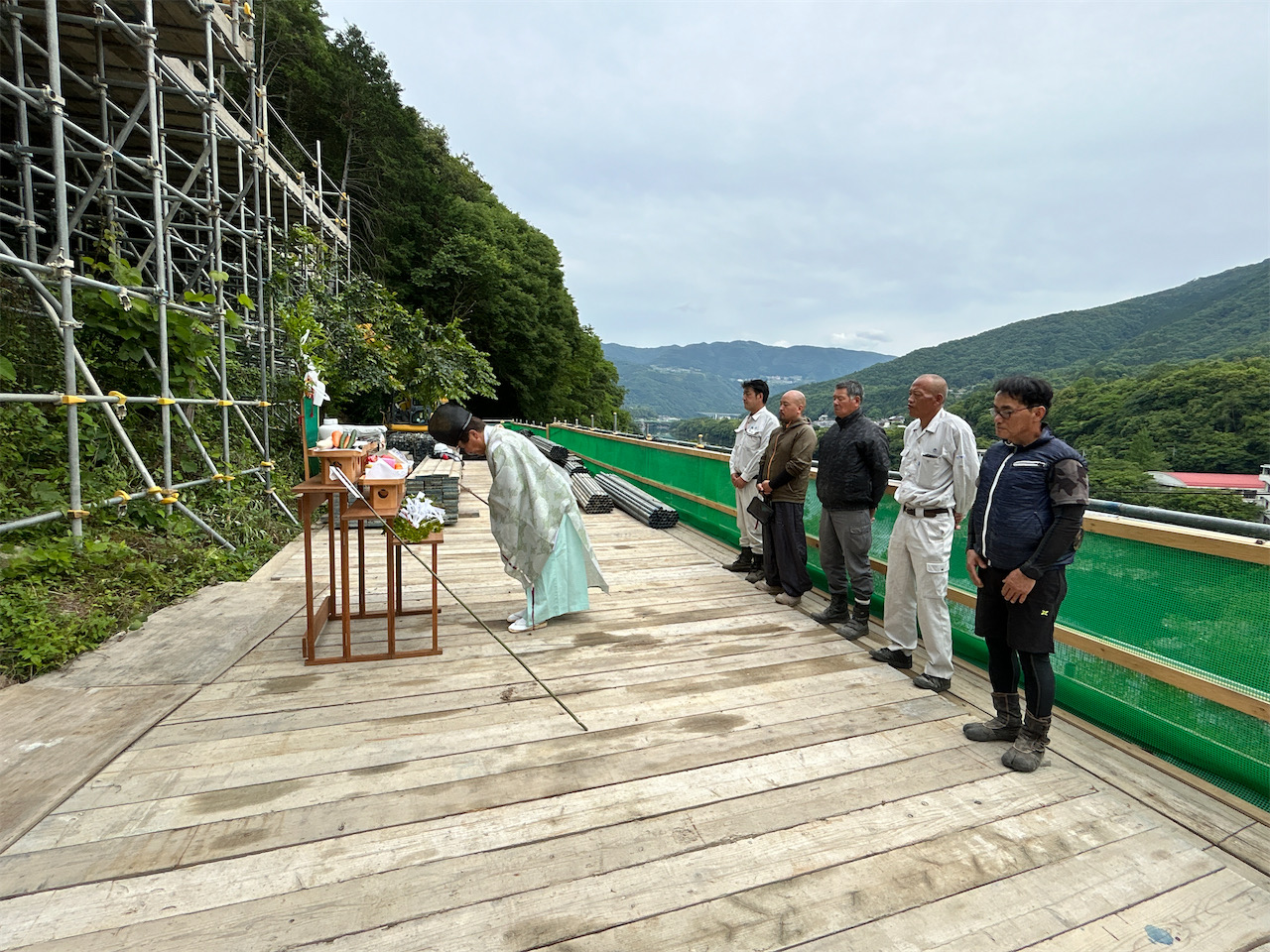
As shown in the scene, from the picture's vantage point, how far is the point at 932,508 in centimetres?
349

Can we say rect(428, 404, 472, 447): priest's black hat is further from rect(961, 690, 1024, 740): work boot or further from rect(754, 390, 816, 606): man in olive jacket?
rect(961, 690, 1024, 740): work boot

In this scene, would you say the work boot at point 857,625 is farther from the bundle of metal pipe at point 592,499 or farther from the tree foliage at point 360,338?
the tree foliage at point 360,338

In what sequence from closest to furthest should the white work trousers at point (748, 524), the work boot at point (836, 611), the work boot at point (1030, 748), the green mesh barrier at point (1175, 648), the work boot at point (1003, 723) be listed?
the green mesh barrier at point (1175, 648) → the work boot at point (1030, 748) → the work boot at point (1003, 723) → the work boot at point (836, 611) → the white work trousers at point (748, 524)

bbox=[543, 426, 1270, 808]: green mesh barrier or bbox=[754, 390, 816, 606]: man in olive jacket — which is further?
bbox=[754, 390, 816, 606]: man in olive jacket

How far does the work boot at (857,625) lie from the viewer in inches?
168

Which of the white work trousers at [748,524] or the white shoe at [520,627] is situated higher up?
the white work trousers at [748,524]

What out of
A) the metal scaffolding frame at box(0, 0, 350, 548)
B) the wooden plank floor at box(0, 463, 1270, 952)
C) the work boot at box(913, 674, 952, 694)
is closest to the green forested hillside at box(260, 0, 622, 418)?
the metal scaffolding frame at box(0, 0, 350, 548)

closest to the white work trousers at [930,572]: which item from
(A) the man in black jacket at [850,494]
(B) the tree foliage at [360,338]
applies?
(A) the man in black jacket at [850,494]

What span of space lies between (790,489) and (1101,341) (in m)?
49.6

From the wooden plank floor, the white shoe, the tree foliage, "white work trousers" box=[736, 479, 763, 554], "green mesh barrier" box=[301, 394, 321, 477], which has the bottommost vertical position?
the wooden plank floor

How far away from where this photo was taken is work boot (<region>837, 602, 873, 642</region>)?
4277 millimetres

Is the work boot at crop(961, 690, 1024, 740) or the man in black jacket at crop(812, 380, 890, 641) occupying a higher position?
the man in black jacket at crop(812, 380, 890, 641)

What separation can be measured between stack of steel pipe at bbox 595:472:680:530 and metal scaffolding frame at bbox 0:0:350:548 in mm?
4335

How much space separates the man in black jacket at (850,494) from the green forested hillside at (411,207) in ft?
66.7
